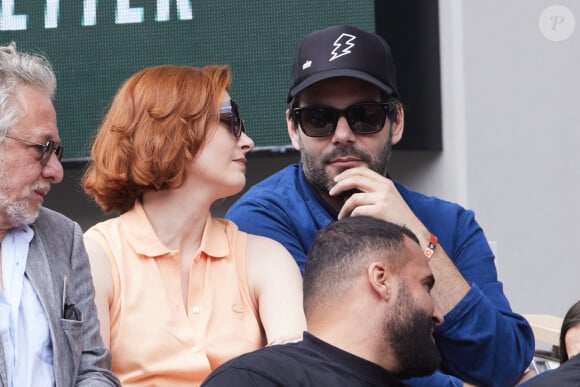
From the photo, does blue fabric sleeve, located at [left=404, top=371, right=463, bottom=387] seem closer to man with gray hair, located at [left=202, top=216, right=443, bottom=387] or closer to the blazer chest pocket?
man with gray hair, located at [left=202, top=216, right=443, bottom=387]

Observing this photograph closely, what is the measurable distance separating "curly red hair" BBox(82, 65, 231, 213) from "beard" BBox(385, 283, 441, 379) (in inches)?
29.7

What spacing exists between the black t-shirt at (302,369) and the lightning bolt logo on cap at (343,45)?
922 mm

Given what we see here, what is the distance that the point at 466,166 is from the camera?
4.96 meters

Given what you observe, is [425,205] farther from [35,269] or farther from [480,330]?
[35,269]

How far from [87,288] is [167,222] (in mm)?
298

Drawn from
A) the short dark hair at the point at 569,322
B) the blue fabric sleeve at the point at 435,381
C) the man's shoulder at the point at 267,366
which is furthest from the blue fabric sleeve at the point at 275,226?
the short dark hair at the point at 569,322

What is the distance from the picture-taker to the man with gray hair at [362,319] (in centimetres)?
203

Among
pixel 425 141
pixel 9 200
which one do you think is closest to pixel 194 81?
pixel 9 200

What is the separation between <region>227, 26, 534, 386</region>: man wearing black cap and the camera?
102 inches

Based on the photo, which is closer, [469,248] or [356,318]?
[356,318]

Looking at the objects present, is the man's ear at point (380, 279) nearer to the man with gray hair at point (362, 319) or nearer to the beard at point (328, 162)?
the man with gray hair at point (362, 319)

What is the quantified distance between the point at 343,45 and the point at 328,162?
314mm

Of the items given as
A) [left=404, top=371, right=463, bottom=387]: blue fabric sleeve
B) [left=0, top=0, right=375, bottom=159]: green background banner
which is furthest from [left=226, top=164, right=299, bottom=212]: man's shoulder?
[left=0, top=0, right=375, bottom=159]: green background banner

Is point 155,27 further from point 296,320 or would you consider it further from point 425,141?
point 296,320
